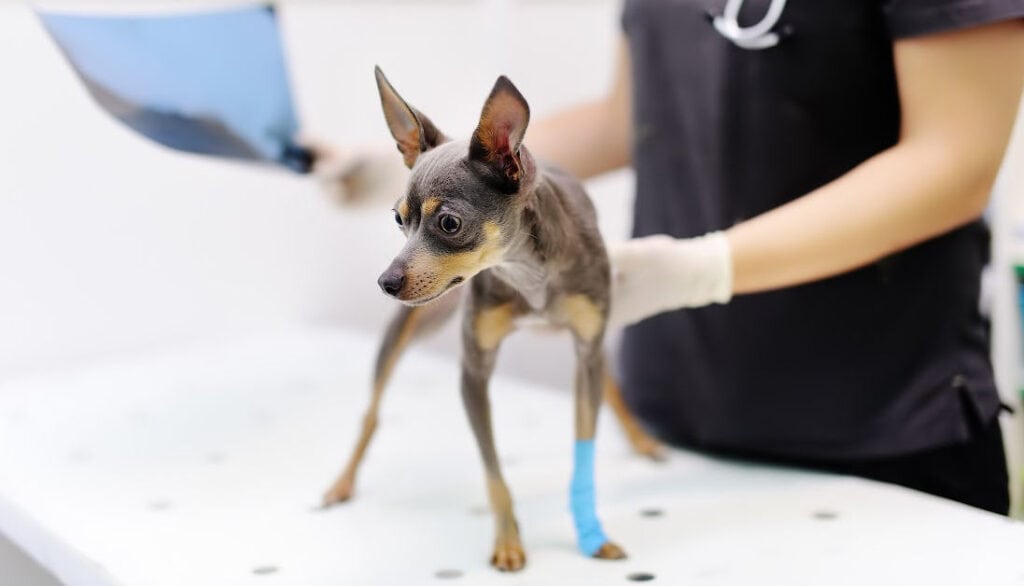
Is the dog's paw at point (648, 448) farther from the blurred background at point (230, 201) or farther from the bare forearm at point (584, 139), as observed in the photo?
the bare forearm at point (584, 139)

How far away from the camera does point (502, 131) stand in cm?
64

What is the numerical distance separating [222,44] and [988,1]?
728 mm

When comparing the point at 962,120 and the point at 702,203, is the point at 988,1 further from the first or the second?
the point at 702,203

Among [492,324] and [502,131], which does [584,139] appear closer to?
[492,324]

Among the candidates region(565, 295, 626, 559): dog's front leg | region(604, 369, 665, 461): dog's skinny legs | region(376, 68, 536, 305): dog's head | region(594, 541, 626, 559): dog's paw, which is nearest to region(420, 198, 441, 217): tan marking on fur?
region(376, 68, 536, 305): dog's head

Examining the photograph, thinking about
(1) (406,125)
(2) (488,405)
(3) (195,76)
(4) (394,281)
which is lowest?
(2) (488,405)

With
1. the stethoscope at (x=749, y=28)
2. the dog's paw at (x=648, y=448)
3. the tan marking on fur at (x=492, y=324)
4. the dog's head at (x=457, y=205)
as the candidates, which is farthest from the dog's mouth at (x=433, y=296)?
the dog's paw at (x=648, y=448)

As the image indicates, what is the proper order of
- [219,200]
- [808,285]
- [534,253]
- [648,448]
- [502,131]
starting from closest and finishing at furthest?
1. [502,131]
2. [534,253]
3. [808,285]
4. [648,448]
5. [219,200]

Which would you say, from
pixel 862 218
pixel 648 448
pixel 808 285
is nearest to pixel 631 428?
pixel 648 448

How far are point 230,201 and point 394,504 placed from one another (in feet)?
2.39

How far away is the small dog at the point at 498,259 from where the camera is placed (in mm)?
654

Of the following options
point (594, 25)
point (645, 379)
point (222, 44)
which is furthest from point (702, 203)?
point (594, 25)

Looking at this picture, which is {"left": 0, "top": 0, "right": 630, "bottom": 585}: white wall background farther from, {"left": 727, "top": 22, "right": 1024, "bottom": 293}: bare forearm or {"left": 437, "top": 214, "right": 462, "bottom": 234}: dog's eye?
{"left": 437, "top": 214, "right": 462, "bottom": 234}: dog's eye

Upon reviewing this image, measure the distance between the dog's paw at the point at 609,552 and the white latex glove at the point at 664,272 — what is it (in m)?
0.18
